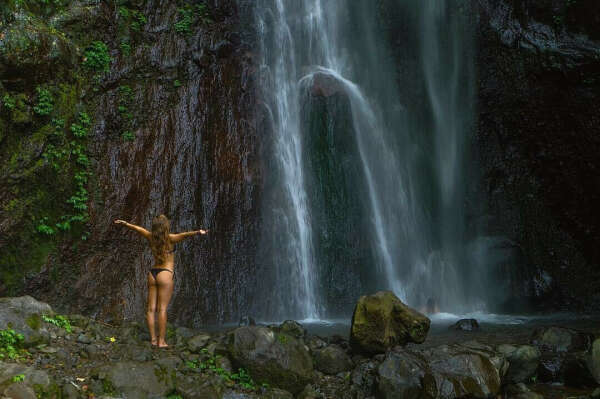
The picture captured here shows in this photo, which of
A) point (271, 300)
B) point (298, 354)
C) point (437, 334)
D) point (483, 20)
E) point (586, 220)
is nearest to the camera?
point (298, 354)

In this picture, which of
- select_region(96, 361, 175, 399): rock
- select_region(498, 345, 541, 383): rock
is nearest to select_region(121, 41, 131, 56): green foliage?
select_region(96, 361, 175, 399): rock

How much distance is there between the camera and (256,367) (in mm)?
5484

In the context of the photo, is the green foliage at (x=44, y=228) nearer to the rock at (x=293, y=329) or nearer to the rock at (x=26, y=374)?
the rock at (x=293, y=329)

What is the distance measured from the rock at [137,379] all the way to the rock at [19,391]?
768 mm

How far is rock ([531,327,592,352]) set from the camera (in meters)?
7.15

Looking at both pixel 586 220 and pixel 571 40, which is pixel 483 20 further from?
pixel 586 220

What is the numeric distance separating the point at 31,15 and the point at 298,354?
9.48 m

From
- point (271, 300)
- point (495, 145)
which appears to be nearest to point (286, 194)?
point (271, 300)

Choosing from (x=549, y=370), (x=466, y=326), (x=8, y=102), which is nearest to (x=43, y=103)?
(x=8, y=102)

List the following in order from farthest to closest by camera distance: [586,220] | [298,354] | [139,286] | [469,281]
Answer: [469,281], [586,220], [139,286], [298,354]

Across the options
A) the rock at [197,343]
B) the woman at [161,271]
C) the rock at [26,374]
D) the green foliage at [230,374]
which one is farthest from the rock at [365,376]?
the rock at [26,374]

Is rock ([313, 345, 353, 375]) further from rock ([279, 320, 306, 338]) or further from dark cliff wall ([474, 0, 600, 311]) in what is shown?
dark cliff wall ([474, 0, 600, 311])

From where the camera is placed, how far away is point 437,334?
881 cm

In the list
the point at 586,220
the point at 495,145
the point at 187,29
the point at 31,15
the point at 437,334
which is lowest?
the point at 437,334
